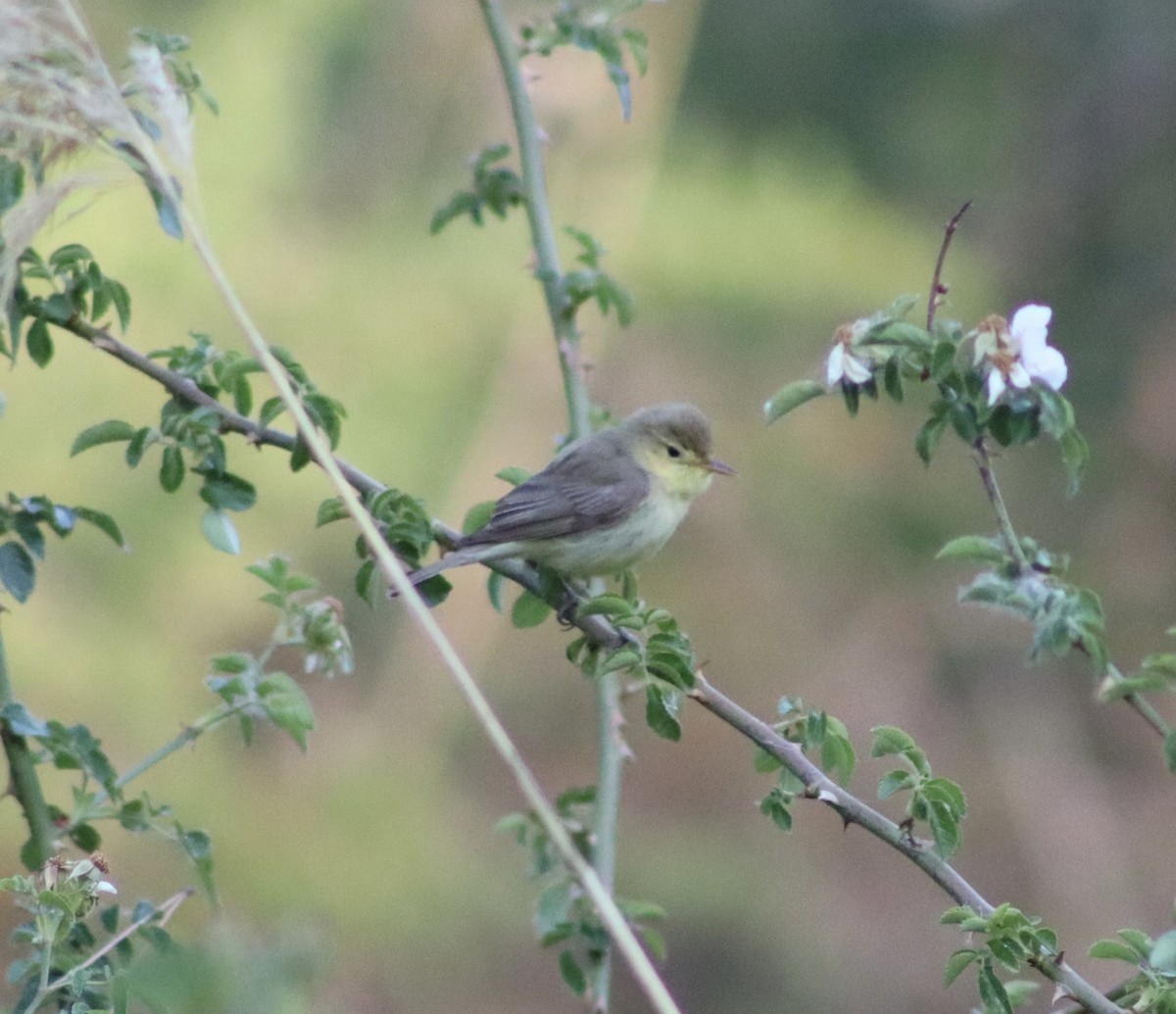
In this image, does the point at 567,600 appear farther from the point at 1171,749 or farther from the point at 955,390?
the point at 1171,749

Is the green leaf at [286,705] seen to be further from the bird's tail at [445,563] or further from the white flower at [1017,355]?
the white flower at [1017,355]

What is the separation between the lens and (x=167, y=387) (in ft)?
6.44

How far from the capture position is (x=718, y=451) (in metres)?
5.83

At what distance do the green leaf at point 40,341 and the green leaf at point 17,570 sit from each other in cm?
24

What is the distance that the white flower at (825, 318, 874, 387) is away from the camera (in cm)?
185

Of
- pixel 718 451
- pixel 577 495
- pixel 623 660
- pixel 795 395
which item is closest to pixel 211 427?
pixel 623 660

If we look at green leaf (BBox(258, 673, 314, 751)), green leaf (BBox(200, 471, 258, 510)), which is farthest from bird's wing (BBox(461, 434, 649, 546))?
green leaf (BBox(258, 673, 314, 751))

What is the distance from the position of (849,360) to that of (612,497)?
1.73 meters

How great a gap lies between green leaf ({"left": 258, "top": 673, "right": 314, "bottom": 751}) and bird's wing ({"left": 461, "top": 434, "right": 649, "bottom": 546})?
42.0 inches

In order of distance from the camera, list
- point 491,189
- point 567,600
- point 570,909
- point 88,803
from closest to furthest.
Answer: point 88,803 → point 570,909 → point 491,189 → point 567,600

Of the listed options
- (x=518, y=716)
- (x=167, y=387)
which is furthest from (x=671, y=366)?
(x=167, y=387)

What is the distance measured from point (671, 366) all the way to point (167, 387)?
4027mm

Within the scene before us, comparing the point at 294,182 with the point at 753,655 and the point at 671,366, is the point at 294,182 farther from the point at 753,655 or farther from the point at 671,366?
the point at 753,655

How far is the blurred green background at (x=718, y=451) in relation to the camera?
4.39 meters
